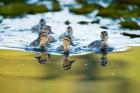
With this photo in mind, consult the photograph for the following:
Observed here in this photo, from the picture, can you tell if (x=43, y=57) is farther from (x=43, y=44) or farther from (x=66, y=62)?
(x=43, y=44)

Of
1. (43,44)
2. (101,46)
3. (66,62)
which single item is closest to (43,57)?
(66,62)

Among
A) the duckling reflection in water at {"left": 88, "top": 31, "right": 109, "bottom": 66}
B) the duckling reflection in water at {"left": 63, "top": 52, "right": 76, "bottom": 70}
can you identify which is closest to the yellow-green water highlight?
the duckling reflection in water at {"left": 63, "top": 52, "right": 76, "bottom": 70}

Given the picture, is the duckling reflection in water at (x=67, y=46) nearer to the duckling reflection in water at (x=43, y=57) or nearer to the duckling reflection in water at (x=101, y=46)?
the duckling reflection in water at (x=43, y=57)

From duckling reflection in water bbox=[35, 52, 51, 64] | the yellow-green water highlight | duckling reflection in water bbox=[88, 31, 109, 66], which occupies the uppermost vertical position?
duckling reflection in water bbox=[88, 31, 109, 66]

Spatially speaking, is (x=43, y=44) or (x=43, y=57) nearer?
(x=43, y=57)

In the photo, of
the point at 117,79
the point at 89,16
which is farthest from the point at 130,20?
the point at 117,79

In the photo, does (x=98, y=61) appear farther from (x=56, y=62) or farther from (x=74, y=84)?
(x=74, y=84)

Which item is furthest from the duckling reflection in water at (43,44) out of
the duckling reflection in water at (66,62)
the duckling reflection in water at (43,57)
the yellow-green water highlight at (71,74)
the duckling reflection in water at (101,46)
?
the duckling reflection in water at (101,46)

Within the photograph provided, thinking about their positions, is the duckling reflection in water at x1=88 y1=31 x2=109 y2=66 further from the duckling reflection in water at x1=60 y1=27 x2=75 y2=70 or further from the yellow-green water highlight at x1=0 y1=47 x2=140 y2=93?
the duckling reflection in water at x1=60 y1=27 x2=75 y2=70
